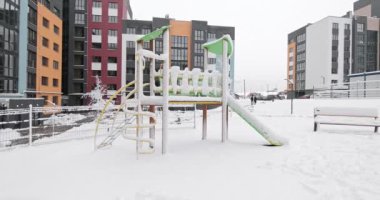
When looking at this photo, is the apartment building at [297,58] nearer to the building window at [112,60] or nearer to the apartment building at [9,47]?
the building window at [112,60]

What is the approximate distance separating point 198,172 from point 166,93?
2141 mm

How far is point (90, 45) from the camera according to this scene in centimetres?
4622

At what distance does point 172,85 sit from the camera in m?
7.00

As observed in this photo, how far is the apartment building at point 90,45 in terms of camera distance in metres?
45.3

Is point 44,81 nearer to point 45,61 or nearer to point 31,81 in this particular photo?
point 45,61

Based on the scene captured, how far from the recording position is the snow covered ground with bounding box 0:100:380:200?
4125 mm

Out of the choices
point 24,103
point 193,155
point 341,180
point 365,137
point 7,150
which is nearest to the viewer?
point 341,180

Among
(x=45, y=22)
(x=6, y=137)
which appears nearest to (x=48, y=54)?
(x=45, y=22)

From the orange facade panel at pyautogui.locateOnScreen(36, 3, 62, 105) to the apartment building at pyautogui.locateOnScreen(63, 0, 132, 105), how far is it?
601 centimetres

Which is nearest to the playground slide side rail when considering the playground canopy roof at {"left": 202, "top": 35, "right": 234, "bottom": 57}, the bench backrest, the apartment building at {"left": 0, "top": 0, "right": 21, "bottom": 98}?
the playground canopy roof at {"left": 202, "top": 35, "right": 234, "bottom": 57}

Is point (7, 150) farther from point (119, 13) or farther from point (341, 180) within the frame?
point (119, 13)

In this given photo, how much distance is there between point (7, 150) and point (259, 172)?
7.21 m

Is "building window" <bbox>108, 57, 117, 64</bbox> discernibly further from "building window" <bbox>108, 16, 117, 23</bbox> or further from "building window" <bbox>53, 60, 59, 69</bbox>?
"building window" <bbox>53, 60, 59, 69</bbox>

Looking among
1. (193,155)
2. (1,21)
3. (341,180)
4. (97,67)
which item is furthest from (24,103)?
(97,67)
